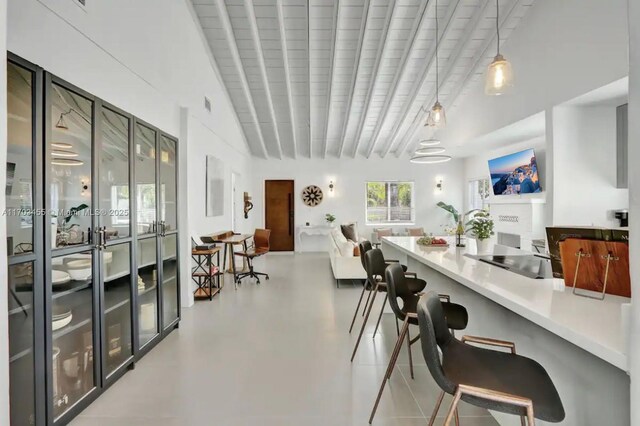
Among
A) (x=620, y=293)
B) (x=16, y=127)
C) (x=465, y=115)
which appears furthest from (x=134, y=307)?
(x=465, y=115)

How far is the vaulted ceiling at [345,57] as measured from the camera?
4699 mm

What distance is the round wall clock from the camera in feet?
33.3

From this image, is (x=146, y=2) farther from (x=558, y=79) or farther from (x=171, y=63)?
(x=558, y=79)

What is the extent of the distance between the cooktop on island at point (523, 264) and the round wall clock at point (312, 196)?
7528mm

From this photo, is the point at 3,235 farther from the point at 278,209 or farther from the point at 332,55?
the point at 278,209

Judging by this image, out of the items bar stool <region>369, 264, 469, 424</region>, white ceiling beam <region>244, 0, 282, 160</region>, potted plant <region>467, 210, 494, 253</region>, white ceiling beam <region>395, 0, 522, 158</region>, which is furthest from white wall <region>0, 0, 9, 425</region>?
white ceiling beam <region>395, 0, 522, 158</region>

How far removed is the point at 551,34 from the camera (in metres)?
4.50

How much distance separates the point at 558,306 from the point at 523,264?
103cm

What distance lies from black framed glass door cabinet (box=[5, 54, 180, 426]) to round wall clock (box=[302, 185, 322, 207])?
22.6 feet

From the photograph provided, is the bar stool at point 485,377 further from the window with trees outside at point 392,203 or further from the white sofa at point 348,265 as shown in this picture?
the window with trees outside at point 392,203

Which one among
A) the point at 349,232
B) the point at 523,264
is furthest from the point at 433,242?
the point at 349,232

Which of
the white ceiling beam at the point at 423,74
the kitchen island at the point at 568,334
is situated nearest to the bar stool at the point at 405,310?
the kitchen island at the point at 568,334

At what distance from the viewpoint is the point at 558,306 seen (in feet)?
4.56

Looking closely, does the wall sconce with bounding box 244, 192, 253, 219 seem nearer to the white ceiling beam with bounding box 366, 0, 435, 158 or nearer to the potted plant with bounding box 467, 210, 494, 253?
the white ceiling beam with bounding box 366, 0, 435, 158
